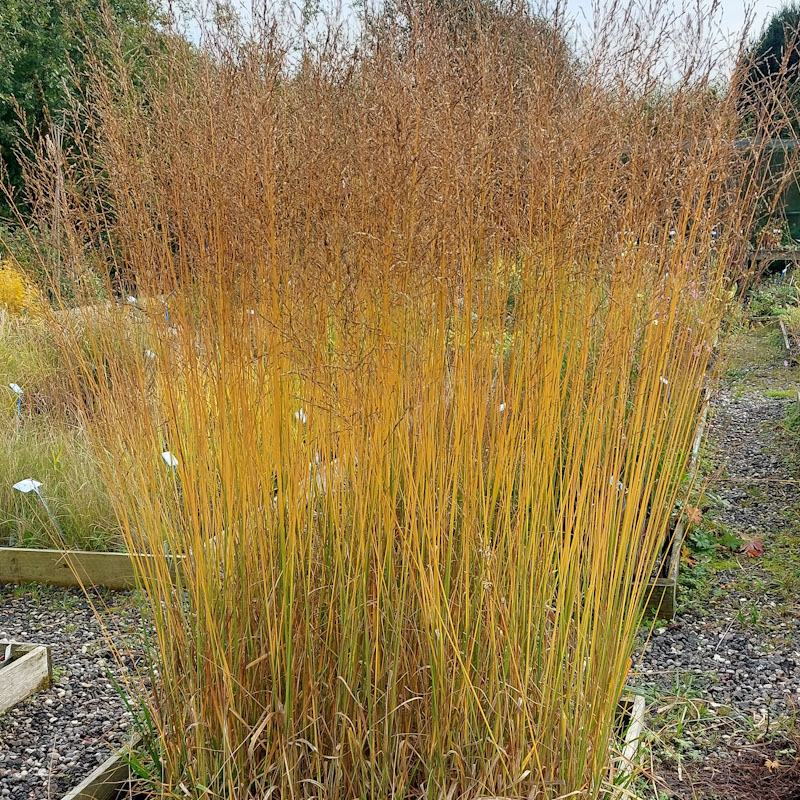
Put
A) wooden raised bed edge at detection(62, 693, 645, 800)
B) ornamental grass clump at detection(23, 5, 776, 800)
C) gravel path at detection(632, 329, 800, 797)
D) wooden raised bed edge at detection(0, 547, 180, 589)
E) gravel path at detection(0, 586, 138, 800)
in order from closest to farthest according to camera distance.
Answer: ornamental grass clump at detection(23, 5, 776, 800)
wooden raised bed edge at detection(62, 693, 645, 800)
gravel path at detection(0, 586, 138, 800)
gravel path at detection(632, 329, 800, 797)
wooden raised bed edge at detection(0, 547, 180, 589)

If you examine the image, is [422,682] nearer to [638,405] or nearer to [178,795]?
[178,795]

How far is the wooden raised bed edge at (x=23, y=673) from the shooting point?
2.87 m

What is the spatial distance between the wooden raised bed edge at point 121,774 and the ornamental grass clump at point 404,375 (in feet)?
0.87

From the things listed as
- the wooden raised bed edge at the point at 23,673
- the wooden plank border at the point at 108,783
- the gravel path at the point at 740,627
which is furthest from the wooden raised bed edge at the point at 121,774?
the wooden raised bed edge at the point at 23,673

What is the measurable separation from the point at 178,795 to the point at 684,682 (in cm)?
193

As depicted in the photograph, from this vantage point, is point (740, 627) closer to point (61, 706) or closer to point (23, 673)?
point (61, 706)

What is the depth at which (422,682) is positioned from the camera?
1950 mm

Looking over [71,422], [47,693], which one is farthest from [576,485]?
[71,422]

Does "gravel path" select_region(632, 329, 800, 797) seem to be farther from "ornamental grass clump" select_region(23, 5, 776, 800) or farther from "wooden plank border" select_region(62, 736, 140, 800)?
"wooden plank border" select_region(62, 736, 140, 800)

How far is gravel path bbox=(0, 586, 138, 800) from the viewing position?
2562 millimetres

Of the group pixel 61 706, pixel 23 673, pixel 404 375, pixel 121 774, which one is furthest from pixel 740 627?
pixel 23 673

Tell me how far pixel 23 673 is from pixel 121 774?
2.65 feet

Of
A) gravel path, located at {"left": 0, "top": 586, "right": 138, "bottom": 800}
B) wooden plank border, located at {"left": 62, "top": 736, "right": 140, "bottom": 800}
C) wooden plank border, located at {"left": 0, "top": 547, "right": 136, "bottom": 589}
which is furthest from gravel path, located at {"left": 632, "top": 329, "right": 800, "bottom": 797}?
wooden plank border, located at {"left": 0, "top": 547, "right": 136, "bottom": 589}

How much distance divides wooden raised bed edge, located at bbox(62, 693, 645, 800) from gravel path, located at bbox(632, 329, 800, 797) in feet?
0.75
